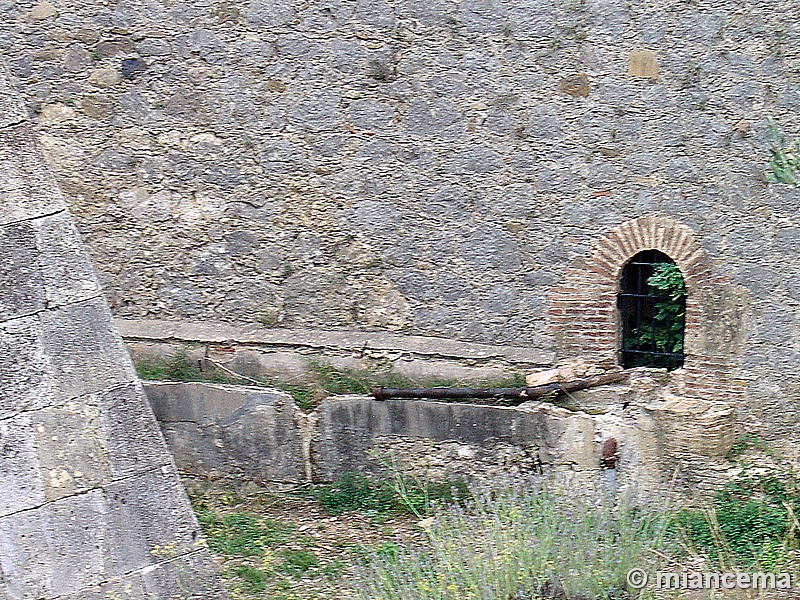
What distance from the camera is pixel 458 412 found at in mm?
5203

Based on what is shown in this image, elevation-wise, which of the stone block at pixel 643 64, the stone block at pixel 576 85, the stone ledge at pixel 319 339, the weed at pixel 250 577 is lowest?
the weed at pixel 250 577

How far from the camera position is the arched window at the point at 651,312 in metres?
5.12

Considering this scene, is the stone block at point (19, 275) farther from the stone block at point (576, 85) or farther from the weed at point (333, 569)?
the stone block at point (576, 85)

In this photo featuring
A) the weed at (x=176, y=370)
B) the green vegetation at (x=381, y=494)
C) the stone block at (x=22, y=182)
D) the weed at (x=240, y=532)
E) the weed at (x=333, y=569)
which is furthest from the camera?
the weed at (x=176, y=370)

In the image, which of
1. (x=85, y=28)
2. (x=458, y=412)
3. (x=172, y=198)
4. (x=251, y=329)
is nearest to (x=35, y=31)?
(x=85, y=28)

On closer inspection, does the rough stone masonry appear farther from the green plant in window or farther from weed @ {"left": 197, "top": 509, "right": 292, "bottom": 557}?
the green plant in window

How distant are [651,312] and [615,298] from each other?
265mm

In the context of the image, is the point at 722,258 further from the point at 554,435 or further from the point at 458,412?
the point at 458,412

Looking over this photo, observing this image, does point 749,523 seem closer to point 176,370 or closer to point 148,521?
point 148,521

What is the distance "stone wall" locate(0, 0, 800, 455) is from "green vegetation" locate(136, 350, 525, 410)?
0.77 ft

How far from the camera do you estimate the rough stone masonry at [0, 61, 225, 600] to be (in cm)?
334

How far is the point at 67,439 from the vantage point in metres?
3.38

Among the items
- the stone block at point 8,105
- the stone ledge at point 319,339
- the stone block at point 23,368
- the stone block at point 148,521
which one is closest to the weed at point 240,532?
the stone ledge at point 319,339

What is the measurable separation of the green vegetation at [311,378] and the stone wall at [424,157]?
0.23m
